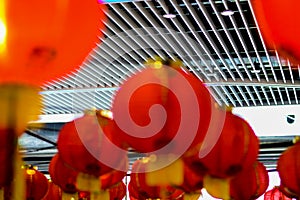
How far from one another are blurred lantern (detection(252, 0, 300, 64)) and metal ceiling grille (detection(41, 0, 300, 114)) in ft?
11.1

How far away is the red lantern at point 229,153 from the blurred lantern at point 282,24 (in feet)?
5.27

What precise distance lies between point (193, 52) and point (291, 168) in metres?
3.70

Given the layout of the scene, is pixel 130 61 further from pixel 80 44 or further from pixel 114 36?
pixel 80 44

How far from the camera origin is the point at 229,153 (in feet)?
9.92

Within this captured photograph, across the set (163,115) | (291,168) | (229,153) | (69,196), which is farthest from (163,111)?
(69,196)

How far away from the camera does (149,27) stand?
629 cm

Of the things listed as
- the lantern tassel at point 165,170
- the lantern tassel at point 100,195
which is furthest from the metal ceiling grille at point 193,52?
the lantern tassel at point 165,170

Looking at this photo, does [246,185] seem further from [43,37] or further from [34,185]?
[43,37]

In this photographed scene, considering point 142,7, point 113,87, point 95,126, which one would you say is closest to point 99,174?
point 95,126

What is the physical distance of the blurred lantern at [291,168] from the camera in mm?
3539

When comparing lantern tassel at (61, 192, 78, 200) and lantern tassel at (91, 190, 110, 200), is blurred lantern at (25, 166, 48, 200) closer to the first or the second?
lantern tassel at (61, 192, 78, 200)

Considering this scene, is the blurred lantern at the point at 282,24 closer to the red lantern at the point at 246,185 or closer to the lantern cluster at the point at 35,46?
the lantern cluster at the point at 35,46

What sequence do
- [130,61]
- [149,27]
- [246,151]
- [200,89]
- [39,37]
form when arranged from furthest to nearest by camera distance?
[130,61] → [149,27] → [246,151] → [200,89] → [39,37]

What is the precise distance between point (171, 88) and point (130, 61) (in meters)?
5.23
